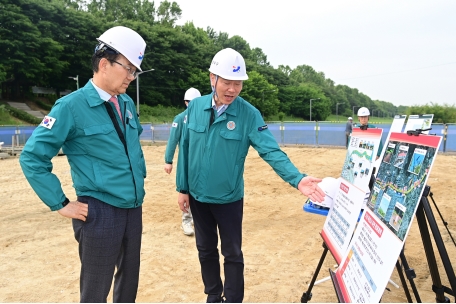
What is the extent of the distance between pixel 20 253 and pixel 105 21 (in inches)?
2029

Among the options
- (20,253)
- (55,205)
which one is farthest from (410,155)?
(20,253)

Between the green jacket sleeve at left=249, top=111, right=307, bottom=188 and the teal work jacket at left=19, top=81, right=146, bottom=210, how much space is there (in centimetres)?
100

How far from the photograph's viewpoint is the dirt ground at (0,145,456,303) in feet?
11.3

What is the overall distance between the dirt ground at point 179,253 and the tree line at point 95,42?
Answer: 33.1 m

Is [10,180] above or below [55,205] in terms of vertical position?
below

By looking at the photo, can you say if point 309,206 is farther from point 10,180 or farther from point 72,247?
point 10,180

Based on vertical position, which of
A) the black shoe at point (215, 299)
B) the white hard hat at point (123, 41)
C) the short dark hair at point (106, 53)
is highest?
the white hard hat at point (123, 41)

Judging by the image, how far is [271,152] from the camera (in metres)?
2.76

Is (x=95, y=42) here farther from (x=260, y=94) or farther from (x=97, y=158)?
(x=97, y=158)

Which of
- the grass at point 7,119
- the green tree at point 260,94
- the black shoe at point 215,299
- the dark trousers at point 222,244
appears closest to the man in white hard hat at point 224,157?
the dark trousers at point 222,244

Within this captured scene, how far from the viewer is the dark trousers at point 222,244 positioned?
2.86m

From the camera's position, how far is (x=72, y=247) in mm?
4660

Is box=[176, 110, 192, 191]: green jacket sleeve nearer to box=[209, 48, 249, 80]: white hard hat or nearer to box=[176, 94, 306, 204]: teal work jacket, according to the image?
box=[176, 94, 306, 204]: teal work jacket

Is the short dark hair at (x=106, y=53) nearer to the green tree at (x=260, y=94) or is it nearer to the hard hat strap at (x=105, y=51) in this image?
the hard hat strap at (x=105, y=51)
